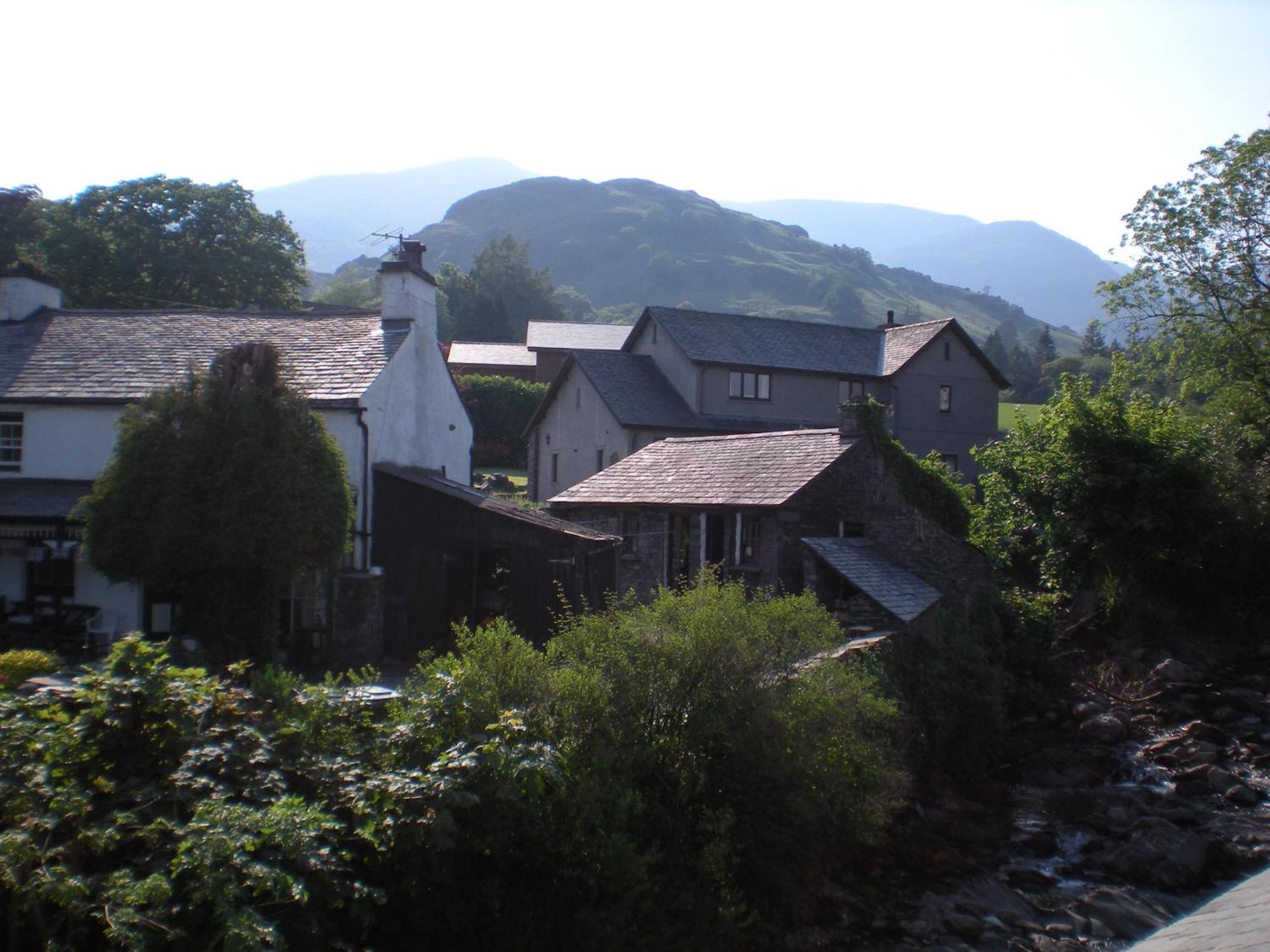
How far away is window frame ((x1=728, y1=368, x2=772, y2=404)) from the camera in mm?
40469

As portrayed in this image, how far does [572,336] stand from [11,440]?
40.9 m

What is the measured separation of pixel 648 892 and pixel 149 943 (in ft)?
15.6

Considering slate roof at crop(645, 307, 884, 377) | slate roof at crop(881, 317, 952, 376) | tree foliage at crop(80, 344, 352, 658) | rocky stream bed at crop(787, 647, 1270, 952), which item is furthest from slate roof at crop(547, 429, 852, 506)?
slate roof at crop(881, 317, 952, 376)

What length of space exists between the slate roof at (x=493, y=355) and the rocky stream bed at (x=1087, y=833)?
139 feet

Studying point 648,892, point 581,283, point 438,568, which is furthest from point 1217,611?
point 581,283

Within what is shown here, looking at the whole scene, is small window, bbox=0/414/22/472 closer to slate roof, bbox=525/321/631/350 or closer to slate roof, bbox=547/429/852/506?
slate roof, bbox=547/429/852/506

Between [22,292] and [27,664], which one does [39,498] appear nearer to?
[27,664]

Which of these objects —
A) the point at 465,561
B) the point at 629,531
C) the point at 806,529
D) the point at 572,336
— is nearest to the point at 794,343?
the point at 629,531

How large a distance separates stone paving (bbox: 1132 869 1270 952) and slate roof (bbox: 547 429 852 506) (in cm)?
1029

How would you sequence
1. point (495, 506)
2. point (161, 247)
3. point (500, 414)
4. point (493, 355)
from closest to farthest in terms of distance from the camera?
point (495, 506) < point (161, 247) < point (500, 414) < point (493, 355)

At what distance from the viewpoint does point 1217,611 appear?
1058 inches

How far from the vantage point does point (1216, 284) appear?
32.2 metres

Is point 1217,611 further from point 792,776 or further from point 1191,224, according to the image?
point 792,776

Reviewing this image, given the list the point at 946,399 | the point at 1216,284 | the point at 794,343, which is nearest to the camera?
the point at 1216,284
